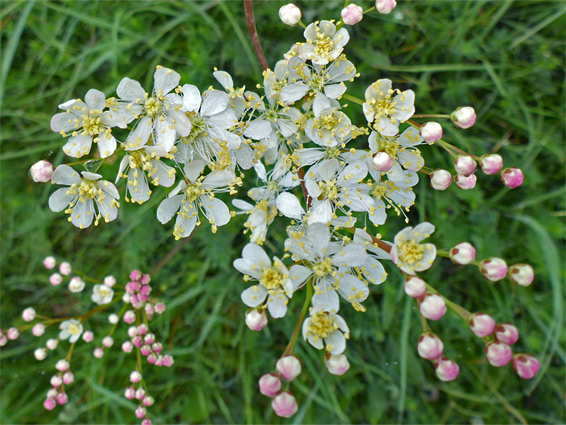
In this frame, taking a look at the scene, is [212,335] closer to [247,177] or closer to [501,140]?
[247,177]

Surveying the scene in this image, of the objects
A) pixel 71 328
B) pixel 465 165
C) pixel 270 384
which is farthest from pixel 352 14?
pixel 71 328

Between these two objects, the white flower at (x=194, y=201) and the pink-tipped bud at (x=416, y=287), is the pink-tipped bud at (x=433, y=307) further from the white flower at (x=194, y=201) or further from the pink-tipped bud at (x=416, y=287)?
the white flower at (x=194, y=201)

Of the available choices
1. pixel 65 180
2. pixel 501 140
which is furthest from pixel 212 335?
pixel 501 140

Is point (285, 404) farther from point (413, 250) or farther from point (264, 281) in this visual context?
point (413, 250)

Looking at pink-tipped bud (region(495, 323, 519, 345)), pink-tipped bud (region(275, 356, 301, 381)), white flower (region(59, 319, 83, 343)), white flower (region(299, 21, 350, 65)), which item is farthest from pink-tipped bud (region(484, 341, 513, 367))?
white flower (region(59, 319, 83, 343))

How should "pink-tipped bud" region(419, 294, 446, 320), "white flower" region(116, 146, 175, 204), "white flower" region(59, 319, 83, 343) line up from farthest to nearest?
"white flower" region(59, 319, 83, 343), "white flower" region(116, 146, 175, 204), "pink-tipped bud" region(419, 294, 446, 320)

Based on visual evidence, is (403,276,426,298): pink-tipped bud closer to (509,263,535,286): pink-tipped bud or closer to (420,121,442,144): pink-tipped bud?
(509,263,535,286): pink-tipped bud
